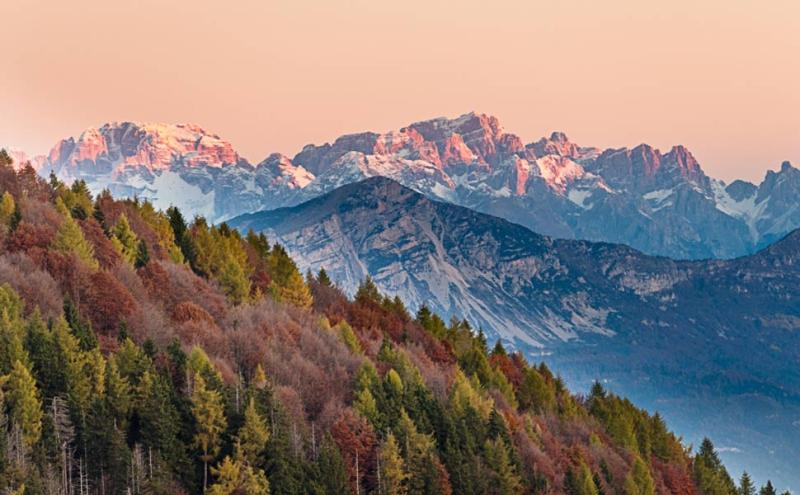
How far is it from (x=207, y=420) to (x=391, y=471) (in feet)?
65.6

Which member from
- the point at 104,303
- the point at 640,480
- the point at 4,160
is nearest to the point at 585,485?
the point at 640,480

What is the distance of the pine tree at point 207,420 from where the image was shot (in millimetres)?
94938

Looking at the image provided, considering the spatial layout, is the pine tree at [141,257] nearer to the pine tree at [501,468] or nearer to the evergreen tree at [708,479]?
the pine tree at [501,468]

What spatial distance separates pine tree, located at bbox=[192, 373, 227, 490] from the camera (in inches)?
3738

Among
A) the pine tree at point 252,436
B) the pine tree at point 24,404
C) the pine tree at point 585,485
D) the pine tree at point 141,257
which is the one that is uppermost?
the pine tree at point 141,257

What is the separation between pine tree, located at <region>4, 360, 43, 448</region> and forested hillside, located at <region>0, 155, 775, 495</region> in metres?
0.17

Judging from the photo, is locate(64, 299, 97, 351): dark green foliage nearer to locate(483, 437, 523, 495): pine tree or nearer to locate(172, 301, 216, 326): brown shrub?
locate(172, 301, 216, 326): brown shrub

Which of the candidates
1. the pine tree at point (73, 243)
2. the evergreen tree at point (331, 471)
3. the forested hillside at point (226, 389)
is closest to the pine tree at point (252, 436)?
the forested hillside at point (226, 389)

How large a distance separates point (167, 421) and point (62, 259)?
37.0 meters

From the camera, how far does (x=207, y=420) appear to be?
9544 cm

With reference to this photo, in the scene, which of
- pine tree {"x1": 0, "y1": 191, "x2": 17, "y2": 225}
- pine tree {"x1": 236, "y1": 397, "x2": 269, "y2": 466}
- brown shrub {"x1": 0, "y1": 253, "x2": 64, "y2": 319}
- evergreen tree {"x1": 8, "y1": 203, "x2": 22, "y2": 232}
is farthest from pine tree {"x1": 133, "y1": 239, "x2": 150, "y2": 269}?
pine tree {"x1": 236, "y1": 397, "x2": 269, "y2": 466}

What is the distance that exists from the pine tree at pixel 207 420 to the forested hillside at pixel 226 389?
19 centimetres

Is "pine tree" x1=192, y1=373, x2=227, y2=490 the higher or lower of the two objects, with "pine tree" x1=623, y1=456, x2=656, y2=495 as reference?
higher

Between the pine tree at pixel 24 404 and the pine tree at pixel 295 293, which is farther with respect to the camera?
the pine tree at pixel 295 293
